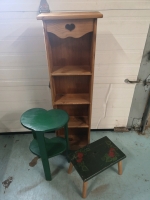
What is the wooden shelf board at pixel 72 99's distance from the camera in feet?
5.08

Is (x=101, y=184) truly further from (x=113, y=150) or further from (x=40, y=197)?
(x=40, y=197)

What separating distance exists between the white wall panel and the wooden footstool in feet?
1.96

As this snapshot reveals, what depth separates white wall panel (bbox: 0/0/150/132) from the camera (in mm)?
1418

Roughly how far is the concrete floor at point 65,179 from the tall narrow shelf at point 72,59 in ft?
1.50

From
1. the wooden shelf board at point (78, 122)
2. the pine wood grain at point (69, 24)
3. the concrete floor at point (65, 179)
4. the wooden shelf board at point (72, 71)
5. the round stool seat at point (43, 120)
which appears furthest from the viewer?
the wooden shelf board at point (78, 122)

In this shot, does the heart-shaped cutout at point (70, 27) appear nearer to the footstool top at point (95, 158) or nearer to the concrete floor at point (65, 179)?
the footstool top at point (95, 158)

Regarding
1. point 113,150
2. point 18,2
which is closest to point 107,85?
point 113,150

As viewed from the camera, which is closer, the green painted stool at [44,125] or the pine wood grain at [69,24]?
the pine wood grain at [69,24]

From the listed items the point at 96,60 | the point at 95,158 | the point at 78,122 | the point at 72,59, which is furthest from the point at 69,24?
the point at 95,158

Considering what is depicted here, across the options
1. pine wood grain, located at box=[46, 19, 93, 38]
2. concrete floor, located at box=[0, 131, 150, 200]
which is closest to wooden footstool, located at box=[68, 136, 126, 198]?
concrete floor, located at box=[0, 131, 150, 200]

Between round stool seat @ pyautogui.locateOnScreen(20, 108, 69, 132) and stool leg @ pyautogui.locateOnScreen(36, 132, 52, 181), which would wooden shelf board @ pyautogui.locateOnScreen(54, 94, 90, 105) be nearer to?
round stool seat @ pyautogui.locateOnScreen(20, 108, 69, 132)

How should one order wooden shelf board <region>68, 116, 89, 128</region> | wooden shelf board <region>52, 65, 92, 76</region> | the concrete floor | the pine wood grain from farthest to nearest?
wooden shelf board <region>68, 116, 89, 128</region> < the concrete floor < wooden shelf board <region>52, 65, 92, 76</region> < the pine wood grain

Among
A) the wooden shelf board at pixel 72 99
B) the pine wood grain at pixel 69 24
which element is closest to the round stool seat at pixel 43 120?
the wooden shelf board at pixel 72 99

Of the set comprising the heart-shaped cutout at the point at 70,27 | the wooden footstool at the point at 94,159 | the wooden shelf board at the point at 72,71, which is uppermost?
the heart-shaped cutout at the point at 70,27
